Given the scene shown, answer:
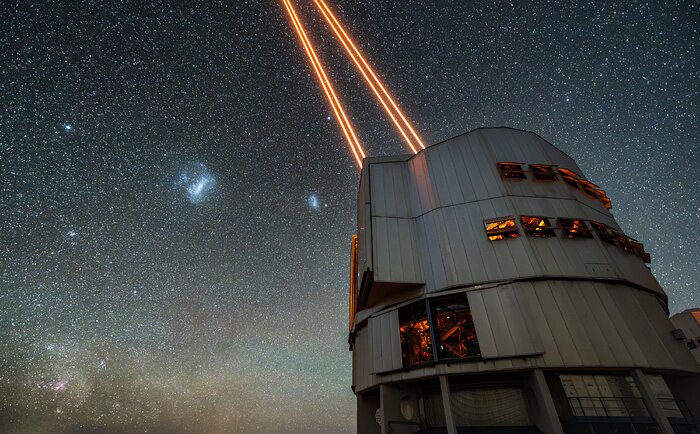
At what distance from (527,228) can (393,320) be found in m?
8.76

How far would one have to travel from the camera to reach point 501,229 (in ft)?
51.9

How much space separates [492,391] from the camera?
13875mm

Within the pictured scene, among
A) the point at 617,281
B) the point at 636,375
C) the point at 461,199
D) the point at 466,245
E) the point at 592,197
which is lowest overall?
the point at 636,375

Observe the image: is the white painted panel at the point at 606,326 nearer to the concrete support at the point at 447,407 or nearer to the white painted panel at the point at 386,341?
the concrete support at the point at 447,407

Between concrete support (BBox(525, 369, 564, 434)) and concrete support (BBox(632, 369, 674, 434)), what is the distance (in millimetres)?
3691

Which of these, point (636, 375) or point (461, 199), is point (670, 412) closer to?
point (636, 375)

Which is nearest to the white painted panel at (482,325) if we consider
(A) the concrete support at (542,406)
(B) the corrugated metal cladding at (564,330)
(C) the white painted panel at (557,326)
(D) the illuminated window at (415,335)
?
(B) the corrugated metal cladding at (564,330)

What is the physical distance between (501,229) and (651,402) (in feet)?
28.8

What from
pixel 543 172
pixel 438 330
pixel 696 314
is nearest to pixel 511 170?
pixel 543 172

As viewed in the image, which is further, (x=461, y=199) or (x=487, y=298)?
(x=461, y=199)

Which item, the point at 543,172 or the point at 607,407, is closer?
the point at 607,407

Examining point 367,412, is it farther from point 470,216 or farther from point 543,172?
point 543,172

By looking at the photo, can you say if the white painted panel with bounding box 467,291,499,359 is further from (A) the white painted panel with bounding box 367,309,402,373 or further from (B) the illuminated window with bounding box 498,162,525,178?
(B) the illuminated window with bounding box 498,162,525,178

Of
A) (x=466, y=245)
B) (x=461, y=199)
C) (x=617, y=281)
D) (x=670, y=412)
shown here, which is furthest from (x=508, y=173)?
(x=670, y=412)
